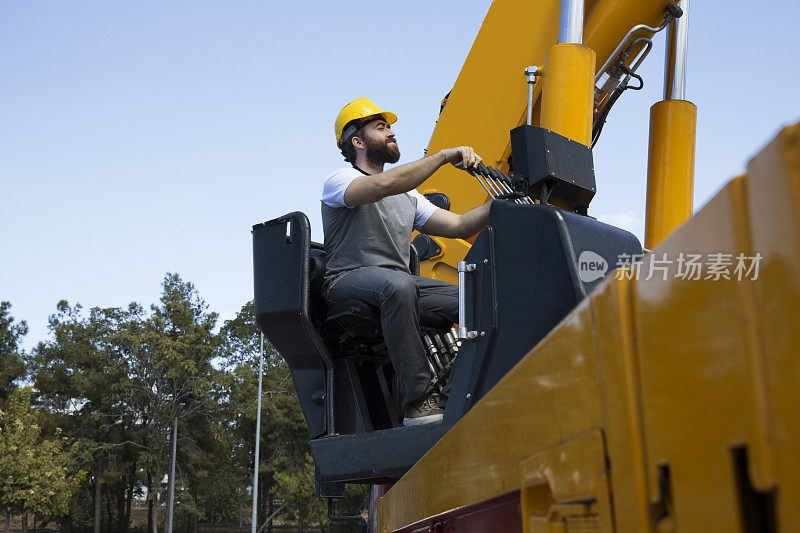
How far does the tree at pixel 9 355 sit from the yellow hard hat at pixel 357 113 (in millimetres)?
39736

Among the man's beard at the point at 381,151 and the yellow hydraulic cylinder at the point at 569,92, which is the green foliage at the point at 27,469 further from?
the yellow hydraulic cylinder at the point at 569,92

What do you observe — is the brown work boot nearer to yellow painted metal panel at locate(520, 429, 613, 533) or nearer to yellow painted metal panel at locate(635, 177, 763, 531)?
yellow painted metal panel at locate(520, 429, 613, 533)

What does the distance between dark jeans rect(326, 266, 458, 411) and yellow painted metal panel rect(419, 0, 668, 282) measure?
203 cm

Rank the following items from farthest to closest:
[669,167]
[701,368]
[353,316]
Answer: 1. [669,167]
2. [353,316]
3. [701,368]

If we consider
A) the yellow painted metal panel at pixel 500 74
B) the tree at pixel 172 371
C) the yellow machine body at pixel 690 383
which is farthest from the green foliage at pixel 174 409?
the yellow machine body at pixel 690 383

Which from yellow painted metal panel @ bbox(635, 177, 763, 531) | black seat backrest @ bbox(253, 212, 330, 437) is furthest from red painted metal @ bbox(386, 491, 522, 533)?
black seat backrest @ bbox(253, 212, 330, 437)

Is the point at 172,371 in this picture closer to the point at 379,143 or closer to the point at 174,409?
the point at 174,409

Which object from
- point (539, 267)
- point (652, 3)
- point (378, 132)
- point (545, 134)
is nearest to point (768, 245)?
point (539, 267)

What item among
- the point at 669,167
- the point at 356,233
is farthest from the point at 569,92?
the point at 356,233

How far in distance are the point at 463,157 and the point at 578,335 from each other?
197 cm

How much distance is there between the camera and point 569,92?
4094mm

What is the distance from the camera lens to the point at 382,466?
3.07m

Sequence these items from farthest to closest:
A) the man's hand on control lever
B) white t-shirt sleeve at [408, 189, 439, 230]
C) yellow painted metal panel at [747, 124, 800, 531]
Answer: white t-shirt sleeve at [408, 189, 439, 230]
the man's hand on control lever
yellow painted metal panel at [747, 124, 800, 531]

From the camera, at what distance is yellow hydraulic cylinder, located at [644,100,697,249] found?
189 inches
